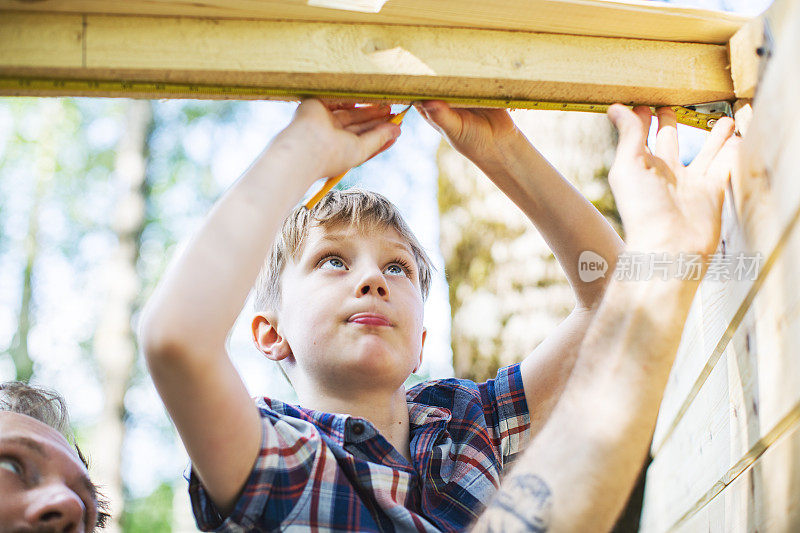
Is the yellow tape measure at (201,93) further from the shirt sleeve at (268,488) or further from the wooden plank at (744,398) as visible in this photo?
the shirt sleeve at (268,488)

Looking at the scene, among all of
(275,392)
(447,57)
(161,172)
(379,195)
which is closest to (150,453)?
(275,392)

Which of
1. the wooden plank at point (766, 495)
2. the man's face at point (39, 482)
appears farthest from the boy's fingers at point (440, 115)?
the man's face at point (39, 482)

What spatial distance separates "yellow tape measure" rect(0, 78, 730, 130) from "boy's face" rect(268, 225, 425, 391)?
56 cm

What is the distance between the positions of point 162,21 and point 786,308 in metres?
1.37

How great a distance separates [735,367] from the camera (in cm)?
163

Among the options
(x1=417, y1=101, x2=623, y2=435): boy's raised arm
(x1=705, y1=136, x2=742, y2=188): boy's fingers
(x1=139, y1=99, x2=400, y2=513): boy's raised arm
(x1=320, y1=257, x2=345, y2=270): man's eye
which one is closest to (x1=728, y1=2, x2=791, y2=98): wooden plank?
(x1=705, y1=136, x2=742, y2=188): boy's fingers

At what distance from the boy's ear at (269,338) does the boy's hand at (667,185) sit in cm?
108

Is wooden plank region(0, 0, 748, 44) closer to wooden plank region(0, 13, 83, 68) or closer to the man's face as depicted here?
wooden plank region(0, 13, 83, 68)

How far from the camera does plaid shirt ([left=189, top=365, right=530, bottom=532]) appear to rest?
150cm

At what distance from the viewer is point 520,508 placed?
1340mm

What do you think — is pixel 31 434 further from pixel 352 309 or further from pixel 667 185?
pixel 667 185

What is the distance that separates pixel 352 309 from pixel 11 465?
90 cm

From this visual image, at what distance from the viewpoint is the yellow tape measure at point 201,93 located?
1375 millimetres

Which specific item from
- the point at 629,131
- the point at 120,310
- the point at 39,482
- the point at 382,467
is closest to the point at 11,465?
the point at 39,482
